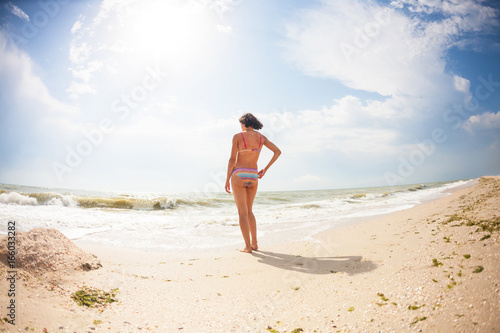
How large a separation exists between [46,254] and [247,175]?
3298mm

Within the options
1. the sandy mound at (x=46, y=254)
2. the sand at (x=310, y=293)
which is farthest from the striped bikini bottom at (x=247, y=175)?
the sandy mound at (x=46, y=254)

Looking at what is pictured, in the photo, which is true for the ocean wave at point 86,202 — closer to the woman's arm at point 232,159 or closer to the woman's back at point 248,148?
the woman's arm at point 232,159

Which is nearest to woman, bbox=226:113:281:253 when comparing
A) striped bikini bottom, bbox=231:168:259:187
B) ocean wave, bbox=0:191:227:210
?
striped bikini bottom, bbox=231:168:259:187

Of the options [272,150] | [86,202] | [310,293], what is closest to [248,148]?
[272,150]

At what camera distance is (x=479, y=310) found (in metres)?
1.60

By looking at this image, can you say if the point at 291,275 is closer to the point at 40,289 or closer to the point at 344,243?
the point at 344,243

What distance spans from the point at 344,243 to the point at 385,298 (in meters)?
2.93

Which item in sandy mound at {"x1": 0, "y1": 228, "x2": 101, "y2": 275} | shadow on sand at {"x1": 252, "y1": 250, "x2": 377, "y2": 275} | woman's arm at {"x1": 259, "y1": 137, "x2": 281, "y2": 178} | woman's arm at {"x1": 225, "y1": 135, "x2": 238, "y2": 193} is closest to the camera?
sandy mound at {"x1": 0, "y1": 228, "x2": 101, "y2": 275}

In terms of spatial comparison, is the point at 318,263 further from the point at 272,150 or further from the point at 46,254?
A: the point at 46,254

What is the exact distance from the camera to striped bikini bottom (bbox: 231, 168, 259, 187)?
504 cm

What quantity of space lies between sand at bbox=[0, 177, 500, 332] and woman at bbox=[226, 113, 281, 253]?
132 centimetres

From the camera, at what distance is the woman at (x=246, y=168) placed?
16.4 feet

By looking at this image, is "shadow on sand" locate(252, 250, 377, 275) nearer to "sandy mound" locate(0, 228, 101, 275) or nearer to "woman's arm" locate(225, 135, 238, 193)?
"woman's arm" locate(225, 135, 238, 193)

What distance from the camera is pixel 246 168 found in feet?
16.6
